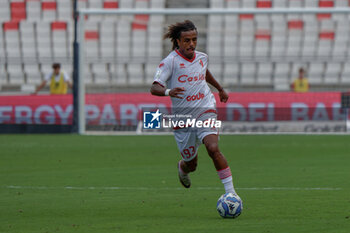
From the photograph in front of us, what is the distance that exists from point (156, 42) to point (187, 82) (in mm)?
21559

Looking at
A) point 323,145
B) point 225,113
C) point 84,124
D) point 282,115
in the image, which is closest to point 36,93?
point 84,124

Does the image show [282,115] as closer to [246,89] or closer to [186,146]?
[246,89]

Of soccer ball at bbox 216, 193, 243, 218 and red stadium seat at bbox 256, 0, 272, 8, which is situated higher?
red stadium seat at bbox 256, 0, 272, 8

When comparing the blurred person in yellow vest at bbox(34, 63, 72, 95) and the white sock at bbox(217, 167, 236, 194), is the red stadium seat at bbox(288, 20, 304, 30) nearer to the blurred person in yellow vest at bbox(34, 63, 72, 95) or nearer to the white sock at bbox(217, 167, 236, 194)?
the blurred person in yellow vest at bbox(34, 63, 72, 95)

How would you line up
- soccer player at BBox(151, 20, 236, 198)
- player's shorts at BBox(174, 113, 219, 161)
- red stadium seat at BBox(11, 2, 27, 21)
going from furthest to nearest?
red stadium seat at BBox(11, 2, 27, 21) → soccer player at BBox(151, 20, 236, 198) → player's shorts at BBox(174, 113, 219, 161)

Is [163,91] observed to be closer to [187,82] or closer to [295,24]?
[187,82]

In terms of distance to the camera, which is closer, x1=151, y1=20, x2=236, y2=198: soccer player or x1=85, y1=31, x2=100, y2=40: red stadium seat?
x1=151, y1=20, x2=236, y2=198: soccer player

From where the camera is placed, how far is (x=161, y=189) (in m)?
9.74

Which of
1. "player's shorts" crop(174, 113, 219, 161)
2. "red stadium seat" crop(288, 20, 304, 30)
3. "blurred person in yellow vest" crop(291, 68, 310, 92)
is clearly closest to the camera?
"player's shorts" crop(174, 113, 219, 161)

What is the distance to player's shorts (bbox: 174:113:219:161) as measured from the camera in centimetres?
798

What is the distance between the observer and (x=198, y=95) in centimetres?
818

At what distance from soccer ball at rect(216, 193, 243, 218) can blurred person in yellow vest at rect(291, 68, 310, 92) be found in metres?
14.7

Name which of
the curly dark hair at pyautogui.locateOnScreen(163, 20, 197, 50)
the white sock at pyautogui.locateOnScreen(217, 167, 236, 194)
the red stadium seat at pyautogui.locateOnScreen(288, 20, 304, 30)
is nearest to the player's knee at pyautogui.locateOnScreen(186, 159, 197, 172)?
the white sock at pyautogui.locateOnScreen(217, 167, 236, 194)

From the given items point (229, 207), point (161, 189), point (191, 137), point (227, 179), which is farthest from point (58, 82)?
point (229, 207)
